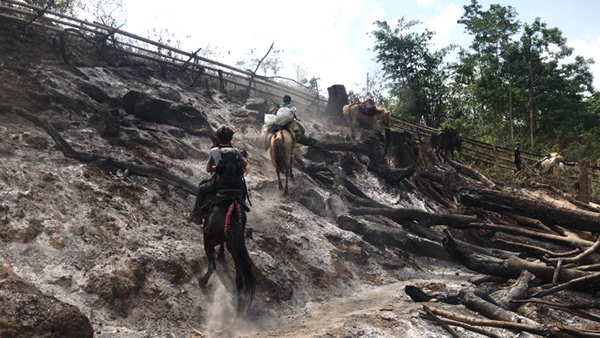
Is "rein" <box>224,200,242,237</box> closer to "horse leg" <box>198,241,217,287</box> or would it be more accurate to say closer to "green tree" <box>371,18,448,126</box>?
"horse leg" <box>198,241,217,287</box>

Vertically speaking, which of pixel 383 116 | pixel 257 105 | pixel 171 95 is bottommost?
pixel 171 95

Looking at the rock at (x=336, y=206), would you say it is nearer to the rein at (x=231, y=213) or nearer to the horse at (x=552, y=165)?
the rein at (x=231, y=213)

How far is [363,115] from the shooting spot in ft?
54.7

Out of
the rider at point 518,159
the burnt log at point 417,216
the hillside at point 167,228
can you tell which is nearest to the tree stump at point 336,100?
the hillside at point 167,228

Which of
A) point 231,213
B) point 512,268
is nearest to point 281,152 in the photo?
point 231,213

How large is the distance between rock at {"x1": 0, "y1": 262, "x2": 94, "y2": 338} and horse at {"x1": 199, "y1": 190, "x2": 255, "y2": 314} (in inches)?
67.6

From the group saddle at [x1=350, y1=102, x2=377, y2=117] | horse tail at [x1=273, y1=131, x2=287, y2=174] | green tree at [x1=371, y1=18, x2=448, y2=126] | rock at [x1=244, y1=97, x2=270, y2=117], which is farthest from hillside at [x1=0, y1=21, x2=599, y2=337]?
green tree at [x1=371, y1=18, x2=448, y2=126]

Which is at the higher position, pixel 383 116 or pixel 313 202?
pixel 383 116

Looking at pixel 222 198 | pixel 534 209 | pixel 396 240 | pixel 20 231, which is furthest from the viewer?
pixel 396 240

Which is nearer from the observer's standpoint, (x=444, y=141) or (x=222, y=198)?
(x=222, y=198)

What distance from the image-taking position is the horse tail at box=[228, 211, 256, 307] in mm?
5109

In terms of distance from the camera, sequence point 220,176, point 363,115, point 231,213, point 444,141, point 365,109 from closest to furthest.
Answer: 1. point 231,213
2. point 220,176
3. point 444,141
4. point 365,109
5. point 363,115

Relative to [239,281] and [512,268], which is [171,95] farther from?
[512,268]

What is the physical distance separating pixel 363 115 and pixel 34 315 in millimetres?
14272
